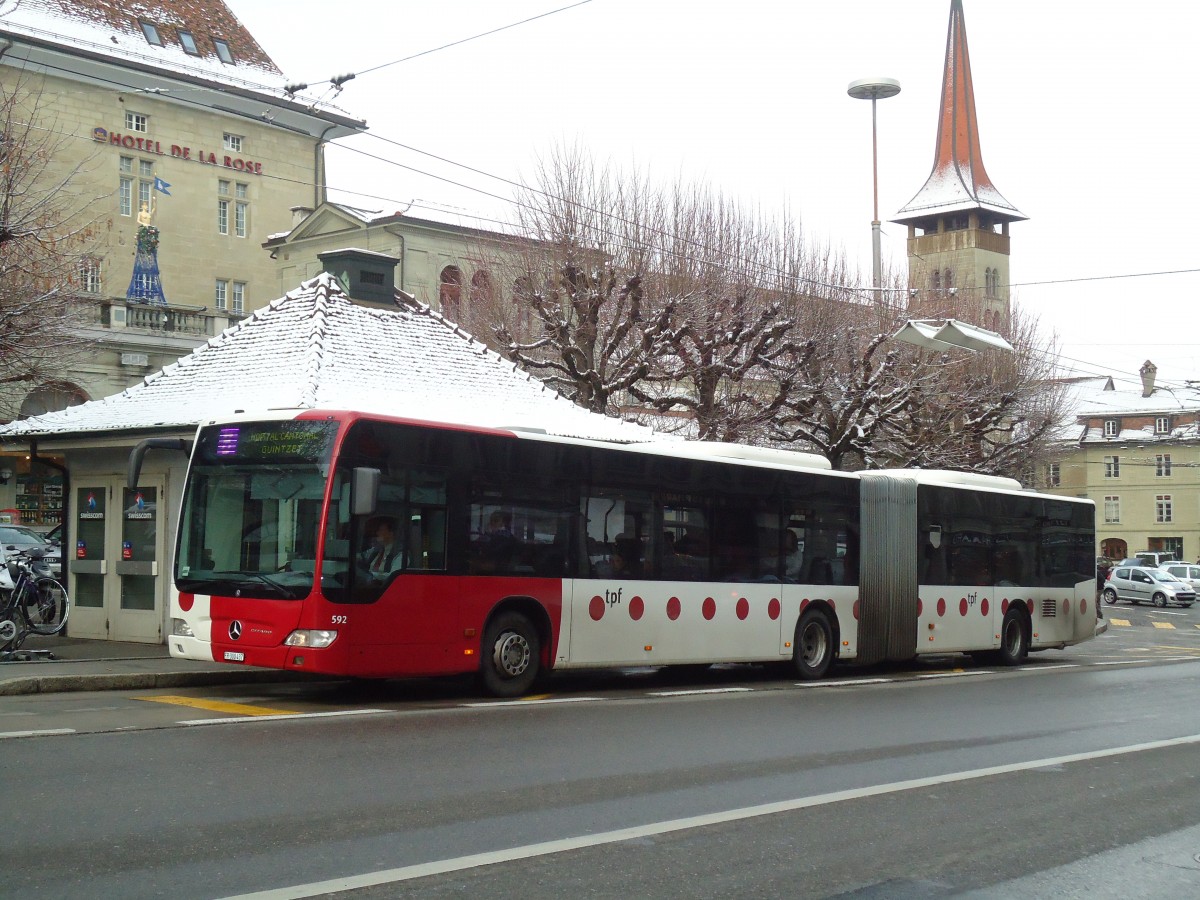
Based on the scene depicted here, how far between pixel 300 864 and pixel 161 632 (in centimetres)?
1374

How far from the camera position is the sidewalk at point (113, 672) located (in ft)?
47.0

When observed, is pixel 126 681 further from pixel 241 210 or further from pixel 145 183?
pixel 241 210

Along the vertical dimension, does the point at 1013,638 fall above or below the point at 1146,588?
above

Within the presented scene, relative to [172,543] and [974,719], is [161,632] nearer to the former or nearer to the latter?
[172,543]

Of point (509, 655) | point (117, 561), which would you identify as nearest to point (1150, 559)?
point (117, 561)

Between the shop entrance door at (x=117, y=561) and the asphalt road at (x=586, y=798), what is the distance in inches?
220

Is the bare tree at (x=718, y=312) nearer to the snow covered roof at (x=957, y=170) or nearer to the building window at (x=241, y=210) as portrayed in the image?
the building window at (x=241, y=210)

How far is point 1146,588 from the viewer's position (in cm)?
6131

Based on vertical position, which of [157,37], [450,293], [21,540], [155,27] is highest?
[155,27]

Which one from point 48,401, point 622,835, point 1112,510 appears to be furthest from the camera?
point 1112,510

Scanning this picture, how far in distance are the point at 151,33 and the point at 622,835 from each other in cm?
5293

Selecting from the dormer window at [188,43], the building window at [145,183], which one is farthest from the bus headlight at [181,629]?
the dormer window at [188,43]

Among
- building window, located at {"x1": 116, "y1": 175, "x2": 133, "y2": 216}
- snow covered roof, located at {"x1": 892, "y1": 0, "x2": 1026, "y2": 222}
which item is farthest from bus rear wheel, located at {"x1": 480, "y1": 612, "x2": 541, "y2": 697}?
snow covered roof, located at {"x1": 892, "y1": 0, "x2": 1026, "y2": 222}

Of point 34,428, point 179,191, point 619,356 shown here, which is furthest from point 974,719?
point 179,191
